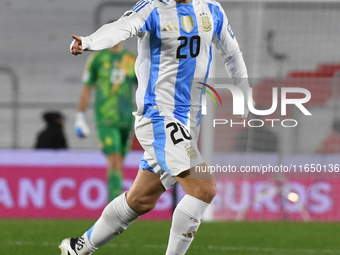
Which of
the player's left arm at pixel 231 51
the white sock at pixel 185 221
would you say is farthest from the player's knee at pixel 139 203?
the player's left arm at pixel 231 51

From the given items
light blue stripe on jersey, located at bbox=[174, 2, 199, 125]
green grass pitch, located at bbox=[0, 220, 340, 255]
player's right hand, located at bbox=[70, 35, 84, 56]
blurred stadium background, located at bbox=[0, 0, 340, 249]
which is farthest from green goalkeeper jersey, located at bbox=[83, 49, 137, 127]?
player's right hand, located at bbox=[70, 35, 84, 56]

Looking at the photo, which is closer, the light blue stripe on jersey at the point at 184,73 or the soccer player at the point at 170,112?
the soccer player at the point at 170,112

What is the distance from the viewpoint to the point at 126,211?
3.35m

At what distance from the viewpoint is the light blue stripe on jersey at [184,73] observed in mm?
3270

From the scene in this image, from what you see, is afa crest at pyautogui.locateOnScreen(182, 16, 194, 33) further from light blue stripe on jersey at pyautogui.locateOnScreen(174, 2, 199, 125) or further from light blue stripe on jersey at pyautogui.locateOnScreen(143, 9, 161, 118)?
light blue stripe on jersey at pyautogui.locateOnScreen(143, 9, 161, 118)

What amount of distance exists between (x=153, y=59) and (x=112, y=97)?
349cm

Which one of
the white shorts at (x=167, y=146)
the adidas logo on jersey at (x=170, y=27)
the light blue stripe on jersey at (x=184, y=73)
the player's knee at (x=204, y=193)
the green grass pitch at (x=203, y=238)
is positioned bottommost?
the green grass pitch at (x=203, y=238)

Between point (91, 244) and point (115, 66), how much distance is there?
11.8 feet

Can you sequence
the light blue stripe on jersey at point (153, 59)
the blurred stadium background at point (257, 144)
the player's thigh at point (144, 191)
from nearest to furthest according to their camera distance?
the light blue stripe on jersey at point (153, 59)
the player's thigh at point (144, 191)
the blurred stadium background at point (257, 144)

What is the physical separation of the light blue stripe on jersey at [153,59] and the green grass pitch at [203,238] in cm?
149

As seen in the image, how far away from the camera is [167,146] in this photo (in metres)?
3.18

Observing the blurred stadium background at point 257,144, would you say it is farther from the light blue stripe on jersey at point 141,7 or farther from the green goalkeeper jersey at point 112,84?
the light blue stripe on jersey at point 141,7

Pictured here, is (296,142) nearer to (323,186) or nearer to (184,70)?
(323,186)

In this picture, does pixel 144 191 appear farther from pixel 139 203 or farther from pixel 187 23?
pixel 187 23
